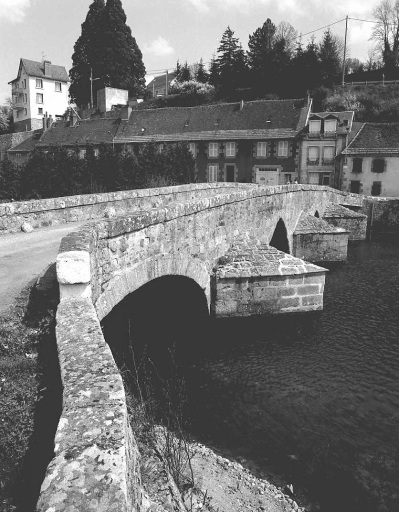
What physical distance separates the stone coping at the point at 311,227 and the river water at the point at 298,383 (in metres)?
5.90

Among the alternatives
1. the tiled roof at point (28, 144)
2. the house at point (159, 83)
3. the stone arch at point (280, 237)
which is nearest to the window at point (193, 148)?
the tiled roof at point (28, 144)

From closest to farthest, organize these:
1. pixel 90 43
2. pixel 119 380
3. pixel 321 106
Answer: pixel 119 380
pixel 321 106
pixel 90 43

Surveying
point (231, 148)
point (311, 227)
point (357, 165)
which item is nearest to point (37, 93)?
point (231, 148)

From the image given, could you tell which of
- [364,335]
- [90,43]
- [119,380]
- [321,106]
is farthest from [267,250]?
[90,43]

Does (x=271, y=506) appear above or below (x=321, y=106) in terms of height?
below

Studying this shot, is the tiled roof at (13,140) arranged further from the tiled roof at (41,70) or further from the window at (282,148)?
the window at (282,148)

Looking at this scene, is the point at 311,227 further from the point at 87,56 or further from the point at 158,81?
the point at 158,81

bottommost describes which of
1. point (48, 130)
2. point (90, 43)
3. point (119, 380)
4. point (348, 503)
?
point (348, 503)

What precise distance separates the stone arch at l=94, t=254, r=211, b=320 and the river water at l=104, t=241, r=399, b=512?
1.68ft

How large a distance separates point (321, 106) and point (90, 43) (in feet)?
123

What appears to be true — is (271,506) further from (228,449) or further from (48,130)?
(48,130)

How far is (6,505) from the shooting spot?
274 centimetres

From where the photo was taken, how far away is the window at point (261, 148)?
3919 centimetres

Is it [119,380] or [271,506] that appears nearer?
[119,380]
